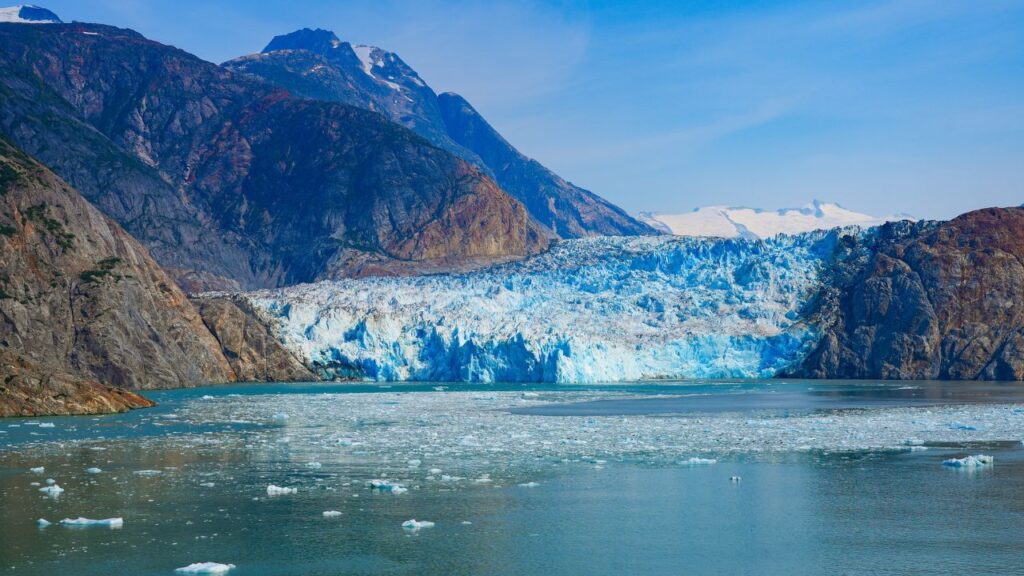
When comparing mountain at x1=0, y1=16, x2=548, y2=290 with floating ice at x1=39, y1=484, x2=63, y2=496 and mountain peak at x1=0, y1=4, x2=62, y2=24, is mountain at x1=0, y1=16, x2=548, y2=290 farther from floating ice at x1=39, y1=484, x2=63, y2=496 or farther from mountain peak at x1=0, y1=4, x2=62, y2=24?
floating ice at x1=39, y1=484, x2=63, y2=496

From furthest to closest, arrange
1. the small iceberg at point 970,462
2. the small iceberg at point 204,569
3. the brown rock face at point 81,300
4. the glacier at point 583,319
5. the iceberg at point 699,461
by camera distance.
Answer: the glacier at point 583,319
the brown rock face at point 81,300
the iceberg at point 699,461
the small iceberg at point 970,462
the small iceberg at point 204,569

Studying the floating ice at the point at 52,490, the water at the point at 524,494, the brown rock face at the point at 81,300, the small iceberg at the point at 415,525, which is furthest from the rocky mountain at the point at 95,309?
the small iceberg at the point at 415,525

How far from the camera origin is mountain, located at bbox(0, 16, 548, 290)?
115 m

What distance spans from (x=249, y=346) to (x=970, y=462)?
5314 cm

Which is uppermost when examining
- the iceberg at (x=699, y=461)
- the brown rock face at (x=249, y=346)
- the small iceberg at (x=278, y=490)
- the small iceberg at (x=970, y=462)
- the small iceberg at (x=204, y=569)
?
the brown rock face at (x=249, y=346)

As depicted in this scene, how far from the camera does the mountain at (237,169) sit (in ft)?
379

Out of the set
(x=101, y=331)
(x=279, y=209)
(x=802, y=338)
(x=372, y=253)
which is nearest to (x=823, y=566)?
(x=101, y=331)

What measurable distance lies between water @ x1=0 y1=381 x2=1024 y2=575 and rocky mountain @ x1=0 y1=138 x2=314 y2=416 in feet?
63.1

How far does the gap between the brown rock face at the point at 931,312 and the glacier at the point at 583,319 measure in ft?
8.32

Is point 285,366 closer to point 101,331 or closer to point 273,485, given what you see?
point 101,331

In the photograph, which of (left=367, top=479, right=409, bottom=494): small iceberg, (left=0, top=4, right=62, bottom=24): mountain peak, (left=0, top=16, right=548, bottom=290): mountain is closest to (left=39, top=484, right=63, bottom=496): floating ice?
(left=367, top=479, right=409, bottom=494): small iceberg

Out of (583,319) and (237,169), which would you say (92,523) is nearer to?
(583,319)

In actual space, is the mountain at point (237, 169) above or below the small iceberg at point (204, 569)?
above

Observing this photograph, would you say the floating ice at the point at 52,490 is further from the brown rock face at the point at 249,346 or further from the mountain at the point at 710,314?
the brown rock face at the point at 249,346
